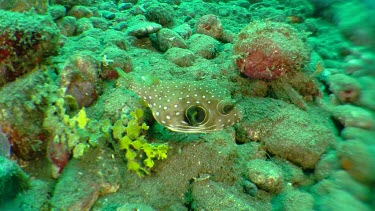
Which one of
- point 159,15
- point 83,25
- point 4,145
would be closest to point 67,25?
point 83,25

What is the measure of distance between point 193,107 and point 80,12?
21.5 ft

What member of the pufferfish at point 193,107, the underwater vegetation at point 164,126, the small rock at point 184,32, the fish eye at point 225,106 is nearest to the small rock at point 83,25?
the underwater vegetation at point 164,126

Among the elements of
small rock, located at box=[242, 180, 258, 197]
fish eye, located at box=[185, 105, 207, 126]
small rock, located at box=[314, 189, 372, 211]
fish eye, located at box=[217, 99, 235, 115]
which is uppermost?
small rock, located at box=[314, 189, 372, 211]

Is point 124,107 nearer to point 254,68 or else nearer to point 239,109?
point 239,109

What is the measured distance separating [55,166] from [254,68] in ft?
13.8

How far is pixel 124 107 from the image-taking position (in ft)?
16.3

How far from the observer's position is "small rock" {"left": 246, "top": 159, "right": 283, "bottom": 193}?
447cm

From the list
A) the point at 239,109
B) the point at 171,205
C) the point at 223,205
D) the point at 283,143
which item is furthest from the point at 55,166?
the point at 283,143

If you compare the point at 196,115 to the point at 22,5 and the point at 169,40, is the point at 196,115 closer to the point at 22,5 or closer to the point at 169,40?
the point at 169,40

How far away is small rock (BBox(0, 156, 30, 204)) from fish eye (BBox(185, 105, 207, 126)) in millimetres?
2322

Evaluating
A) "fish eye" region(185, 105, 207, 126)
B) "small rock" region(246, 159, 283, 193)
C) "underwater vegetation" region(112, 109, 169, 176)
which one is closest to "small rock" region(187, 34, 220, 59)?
"underwater vegetation" region(112, 109, 169, 176)

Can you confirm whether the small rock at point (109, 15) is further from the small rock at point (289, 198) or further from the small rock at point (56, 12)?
the small rock at point (289, 198)

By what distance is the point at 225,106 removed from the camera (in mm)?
4082

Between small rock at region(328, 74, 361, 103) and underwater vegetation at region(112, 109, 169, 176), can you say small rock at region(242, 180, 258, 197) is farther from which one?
small rock at region(328, 74, 361, 103)
